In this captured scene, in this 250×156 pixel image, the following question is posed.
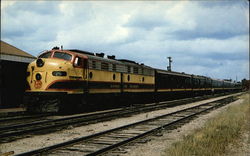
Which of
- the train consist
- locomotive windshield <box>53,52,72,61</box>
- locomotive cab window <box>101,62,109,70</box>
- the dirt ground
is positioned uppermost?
locomotive windshield <box>53,52,72,61</box>

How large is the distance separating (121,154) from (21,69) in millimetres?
16382

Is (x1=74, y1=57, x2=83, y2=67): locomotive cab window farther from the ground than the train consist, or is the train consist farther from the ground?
(x1=74, y1=57, x2=83, y2=67): locomotive cab window

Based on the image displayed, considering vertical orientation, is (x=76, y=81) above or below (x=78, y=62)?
below

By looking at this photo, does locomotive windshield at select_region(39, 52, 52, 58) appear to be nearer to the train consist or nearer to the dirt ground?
the train consist

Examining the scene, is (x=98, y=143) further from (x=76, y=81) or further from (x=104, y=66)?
(x=104, y=66)

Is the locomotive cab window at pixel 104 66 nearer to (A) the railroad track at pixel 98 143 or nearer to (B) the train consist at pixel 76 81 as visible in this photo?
(B) the train consist at pixel 76 81

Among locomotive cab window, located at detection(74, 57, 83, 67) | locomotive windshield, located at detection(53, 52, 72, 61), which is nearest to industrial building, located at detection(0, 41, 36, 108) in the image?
locomotive windshield, located at detection(53, 52, 72, 61)

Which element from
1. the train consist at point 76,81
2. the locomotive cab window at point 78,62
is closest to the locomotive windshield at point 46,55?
the train consist at point 76,81

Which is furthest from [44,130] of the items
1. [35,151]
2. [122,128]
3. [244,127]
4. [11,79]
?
[11,79]

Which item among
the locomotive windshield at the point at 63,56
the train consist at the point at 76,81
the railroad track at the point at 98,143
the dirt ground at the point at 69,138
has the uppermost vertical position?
the locomotive windshield at the point at 63,56

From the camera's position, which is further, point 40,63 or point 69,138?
point 40,63

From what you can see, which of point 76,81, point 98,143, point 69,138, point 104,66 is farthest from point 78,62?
point 98,143

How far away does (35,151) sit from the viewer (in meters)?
6.69

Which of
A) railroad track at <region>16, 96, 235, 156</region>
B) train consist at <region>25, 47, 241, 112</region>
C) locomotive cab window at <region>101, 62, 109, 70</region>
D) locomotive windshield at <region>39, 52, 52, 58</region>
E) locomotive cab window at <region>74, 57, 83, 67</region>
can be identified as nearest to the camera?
railroad track at <region>16, 96, 235, 156</region>
